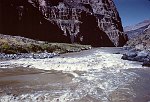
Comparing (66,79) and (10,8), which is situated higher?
(10,8)

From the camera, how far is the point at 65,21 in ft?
324

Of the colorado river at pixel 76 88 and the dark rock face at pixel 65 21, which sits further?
the dark rock face at pixel 65 21

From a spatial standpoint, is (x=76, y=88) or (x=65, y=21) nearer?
(x=76, y=88)

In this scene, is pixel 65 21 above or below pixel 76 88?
above

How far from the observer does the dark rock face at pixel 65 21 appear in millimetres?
75250

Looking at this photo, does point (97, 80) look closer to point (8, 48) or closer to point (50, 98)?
point (50, 98)

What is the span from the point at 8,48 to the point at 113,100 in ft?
104

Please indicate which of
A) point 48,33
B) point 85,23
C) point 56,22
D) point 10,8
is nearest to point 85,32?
point 85,23

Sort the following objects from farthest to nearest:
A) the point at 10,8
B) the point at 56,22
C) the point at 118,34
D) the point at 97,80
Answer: the point at 118,34, the point at 56,22, the point at 10,8, the point at 97,80

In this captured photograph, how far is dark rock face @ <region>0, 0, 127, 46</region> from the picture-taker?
75.2 metres

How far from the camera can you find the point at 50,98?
13.6 m

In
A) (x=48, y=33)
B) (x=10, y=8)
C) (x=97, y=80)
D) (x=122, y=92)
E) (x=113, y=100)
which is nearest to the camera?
(x=113, y=100)

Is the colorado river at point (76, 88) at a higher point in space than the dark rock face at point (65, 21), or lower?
lower

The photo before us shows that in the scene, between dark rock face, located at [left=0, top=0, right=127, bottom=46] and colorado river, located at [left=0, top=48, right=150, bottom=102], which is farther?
dark rock face, located at [left=0, top=0, right=127, bottom=46]
